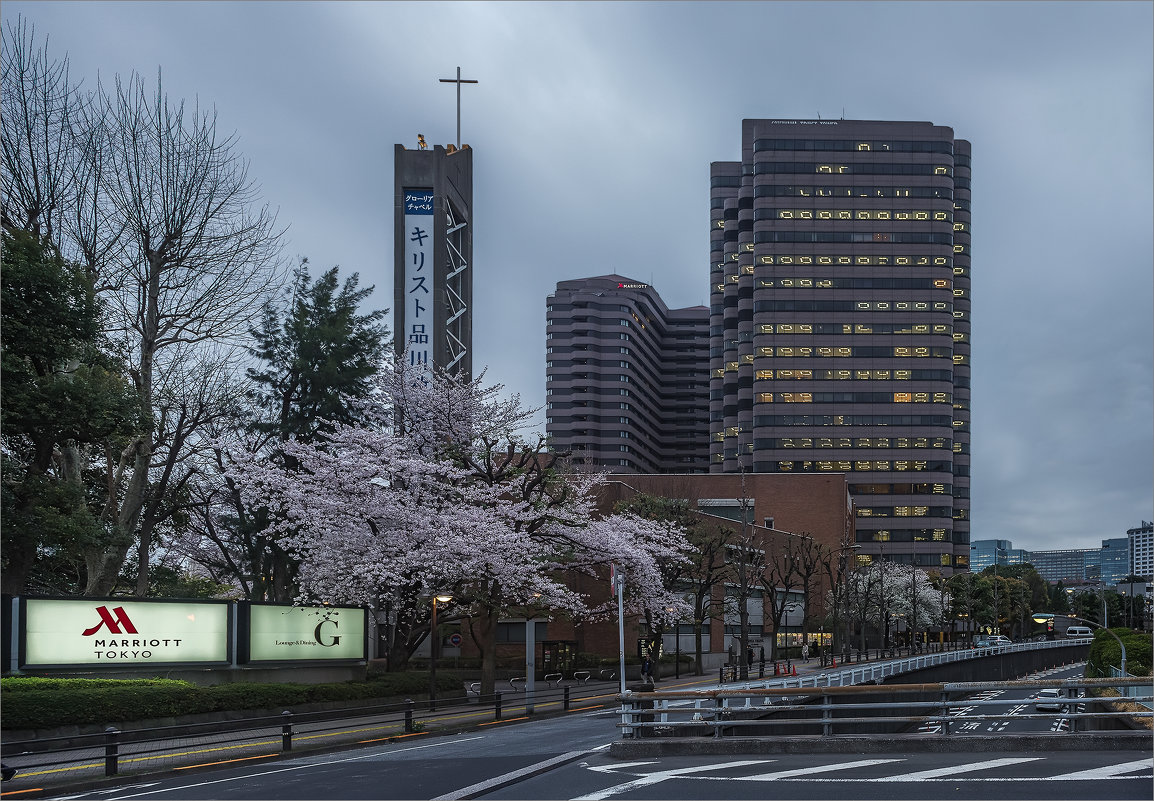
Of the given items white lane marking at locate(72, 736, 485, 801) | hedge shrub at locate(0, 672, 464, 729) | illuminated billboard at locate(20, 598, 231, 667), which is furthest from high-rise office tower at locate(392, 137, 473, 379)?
white lane marking at locate(72, 736, 485, 801)

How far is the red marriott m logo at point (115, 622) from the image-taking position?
28531mm

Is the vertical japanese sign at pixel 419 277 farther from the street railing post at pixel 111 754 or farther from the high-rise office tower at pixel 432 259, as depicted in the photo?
the street railing post at pixel 111 754

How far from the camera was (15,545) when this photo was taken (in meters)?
31.7

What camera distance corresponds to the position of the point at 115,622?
29.1 m

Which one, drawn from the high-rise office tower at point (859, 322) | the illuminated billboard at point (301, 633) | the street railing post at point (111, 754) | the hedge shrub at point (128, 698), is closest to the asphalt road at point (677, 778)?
the street railing post at point (111, 754)

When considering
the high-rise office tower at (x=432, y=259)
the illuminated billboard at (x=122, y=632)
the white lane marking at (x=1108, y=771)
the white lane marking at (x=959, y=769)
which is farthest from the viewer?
the high-rise office tower at (x=432, y=259)

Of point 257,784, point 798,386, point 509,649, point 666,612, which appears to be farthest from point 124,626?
point 798,386

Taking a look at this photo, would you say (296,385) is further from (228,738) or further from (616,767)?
(616,767)

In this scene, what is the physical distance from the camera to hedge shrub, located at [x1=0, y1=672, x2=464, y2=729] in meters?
24.5

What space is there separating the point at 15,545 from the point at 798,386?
147506mm

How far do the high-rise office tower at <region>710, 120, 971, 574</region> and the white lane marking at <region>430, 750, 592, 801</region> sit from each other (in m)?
149

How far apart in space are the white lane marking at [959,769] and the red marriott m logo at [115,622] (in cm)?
2235

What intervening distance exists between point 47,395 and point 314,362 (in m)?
22.6

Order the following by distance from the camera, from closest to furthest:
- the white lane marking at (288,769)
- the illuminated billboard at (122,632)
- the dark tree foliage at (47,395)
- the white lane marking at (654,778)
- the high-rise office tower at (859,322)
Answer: the white lane marking at (654,778) → the white lane marking at (288,769) → the illuminated billboard at (122,632) → the dark tree foliage at (47,395) → the high-rise office tower at (859,322)
